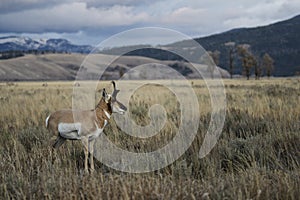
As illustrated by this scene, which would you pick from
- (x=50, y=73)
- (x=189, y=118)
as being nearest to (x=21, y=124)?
(x=189, y=118)

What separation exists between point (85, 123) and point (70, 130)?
26 centimetres

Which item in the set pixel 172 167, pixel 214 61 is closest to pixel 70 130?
pixel 172 167

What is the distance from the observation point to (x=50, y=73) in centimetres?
17238

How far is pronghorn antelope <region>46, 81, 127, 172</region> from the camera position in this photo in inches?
213

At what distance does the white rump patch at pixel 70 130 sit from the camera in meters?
5.39

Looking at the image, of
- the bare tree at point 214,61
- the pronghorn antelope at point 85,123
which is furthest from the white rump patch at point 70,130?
the bare tree at point 214,61

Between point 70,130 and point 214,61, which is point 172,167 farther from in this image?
point 214,61

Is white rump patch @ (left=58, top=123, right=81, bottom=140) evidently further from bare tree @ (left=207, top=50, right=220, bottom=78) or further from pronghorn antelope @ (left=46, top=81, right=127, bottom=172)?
bare tree @ (left=207, top=50, right=220, bottom=78)

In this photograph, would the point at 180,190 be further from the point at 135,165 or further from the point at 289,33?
the point at 289,33

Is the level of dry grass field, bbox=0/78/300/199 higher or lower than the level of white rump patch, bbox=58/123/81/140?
lower

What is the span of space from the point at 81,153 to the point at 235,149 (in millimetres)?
2705

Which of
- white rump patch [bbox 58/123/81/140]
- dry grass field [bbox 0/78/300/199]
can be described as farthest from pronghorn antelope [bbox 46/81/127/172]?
dry grass field [bbox 0/78/300/199]

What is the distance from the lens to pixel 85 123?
5.42m

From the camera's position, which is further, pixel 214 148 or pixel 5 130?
pixel 5 130
